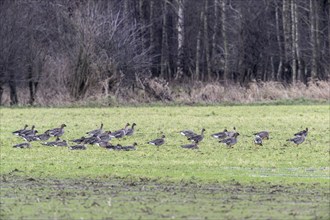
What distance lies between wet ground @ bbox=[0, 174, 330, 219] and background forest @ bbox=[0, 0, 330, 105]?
26.5 meters

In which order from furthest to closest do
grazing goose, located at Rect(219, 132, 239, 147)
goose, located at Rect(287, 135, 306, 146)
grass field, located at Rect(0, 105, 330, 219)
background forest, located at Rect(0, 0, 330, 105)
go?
background forest, located at Rect(0, 0, 330, 105)
goose, located at Rect(287, 135, 306, 146)
grazing goose, located at Rect(219, 132, 239, 147)
grass field, located at Rect(0, 105, 330, 219)

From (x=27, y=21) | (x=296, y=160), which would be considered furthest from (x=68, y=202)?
(x=27, y=21)

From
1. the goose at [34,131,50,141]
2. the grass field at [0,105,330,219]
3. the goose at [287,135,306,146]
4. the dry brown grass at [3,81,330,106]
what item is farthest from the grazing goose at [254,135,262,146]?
the dry brown grass at [3,81,330,106]

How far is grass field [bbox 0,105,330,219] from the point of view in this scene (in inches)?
531

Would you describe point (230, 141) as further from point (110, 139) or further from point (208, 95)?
point (208, 95)

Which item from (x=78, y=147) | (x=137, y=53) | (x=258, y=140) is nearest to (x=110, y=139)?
(x=78, y=147)

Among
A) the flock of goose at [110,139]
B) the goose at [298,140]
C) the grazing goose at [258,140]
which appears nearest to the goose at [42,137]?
the flock of goose at [110,139]

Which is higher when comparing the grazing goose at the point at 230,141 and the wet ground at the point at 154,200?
the wet ground at the point at 154,200

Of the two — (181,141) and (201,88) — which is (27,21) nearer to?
(201,88)

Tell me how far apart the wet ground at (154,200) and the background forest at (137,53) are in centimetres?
2646

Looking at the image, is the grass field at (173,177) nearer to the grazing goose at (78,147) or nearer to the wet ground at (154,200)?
the wet ground at (154,200)

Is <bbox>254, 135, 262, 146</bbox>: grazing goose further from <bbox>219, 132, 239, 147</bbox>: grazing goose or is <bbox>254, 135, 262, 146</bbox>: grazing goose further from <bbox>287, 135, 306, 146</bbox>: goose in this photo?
<bbox>287, 135, 306, 146</bbox>: goose

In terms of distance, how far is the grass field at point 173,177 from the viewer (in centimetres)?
1349

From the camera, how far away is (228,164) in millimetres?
20031
